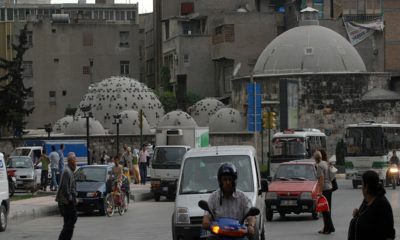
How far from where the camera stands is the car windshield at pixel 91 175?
3212 centimetres

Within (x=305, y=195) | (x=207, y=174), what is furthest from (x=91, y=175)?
(x=207, y=174)

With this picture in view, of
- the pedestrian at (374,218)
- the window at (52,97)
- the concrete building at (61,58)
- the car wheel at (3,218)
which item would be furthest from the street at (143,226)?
the concrete building at (61,58)

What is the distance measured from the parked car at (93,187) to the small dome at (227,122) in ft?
155

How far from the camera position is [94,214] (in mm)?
32562

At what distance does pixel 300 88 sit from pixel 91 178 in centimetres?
4873

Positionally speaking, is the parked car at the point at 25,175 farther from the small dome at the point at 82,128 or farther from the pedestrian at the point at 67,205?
the small dome at the point at 82,128

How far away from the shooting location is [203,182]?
1817 cm

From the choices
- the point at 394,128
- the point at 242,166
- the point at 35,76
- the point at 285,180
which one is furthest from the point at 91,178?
the point at 35,76

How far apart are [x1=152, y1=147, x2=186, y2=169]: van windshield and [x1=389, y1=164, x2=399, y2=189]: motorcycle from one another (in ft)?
34.9

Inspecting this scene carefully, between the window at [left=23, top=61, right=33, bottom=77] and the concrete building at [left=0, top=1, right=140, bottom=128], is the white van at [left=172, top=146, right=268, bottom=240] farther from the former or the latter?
the window at [left=23, top=61, right=33, bottom=77]

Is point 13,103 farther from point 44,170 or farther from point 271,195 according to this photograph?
point 271,195

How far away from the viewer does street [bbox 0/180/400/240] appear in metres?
23.1

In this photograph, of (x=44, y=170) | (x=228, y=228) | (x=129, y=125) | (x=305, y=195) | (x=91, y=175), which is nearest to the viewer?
(x=228, y=228)

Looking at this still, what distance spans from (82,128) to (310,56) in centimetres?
1840
